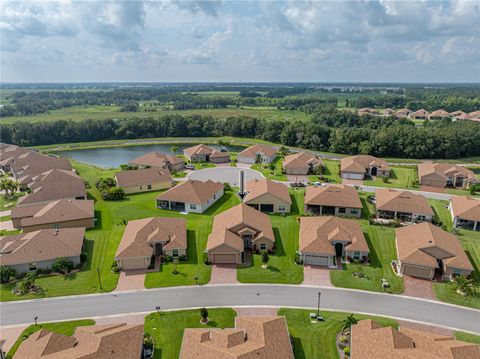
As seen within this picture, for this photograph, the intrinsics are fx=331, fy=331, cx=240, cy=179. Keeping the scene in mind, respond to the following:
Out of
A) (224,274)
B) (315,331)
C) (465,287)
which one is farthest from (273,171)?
(315,331)

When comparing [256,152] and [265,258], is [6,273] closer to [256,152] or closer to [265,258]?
[265,258]

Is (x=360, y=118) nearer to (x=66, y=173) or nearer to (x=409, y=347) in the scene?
(x=66, y=173)

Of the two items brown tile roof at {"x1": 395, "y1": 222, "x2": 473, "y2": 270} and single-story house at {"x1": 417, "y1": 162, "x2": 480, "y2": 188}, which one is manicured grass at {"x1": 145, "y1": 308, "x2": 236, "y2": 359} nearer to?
brown tile roof at {"x1": 395, "y1": 222, "x2": 473, "y2": 270}

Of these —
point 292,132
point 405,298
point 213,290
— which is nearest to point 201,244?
point 213,290

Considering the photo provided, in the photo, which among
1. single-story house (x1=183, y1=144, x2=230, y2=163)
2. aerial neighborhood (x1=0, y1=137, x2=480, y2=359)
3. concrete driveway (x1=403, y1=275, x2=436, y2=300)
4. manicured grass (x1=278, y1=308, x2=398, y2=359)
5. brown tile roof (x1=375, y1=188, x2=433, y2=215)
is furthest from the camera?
single-story house (x1=183, y1=144, x2=230, y2=163)

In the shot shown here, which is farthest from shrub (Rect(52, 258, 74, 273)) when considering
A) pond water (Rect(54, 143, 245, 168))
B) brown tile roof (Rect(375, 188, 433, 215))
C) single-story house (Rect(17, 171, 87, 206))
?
pond water (Rect(54, 143, 245, 168))

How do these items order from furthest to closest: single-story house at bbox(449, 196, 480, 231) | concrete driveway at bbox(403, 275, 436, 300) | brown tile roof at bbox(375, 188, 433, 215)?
brown tile roof at bbox(375, 188, 433, 215) < single-story house at bbox(449, 196, 480, 231) < concrete driveway at bbox(403, 275, 436, 300)

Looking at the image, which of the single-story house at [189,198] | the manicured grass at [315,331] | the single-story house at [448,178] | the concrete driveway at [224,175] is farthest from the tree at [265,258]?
the single-story house at [448,178]
